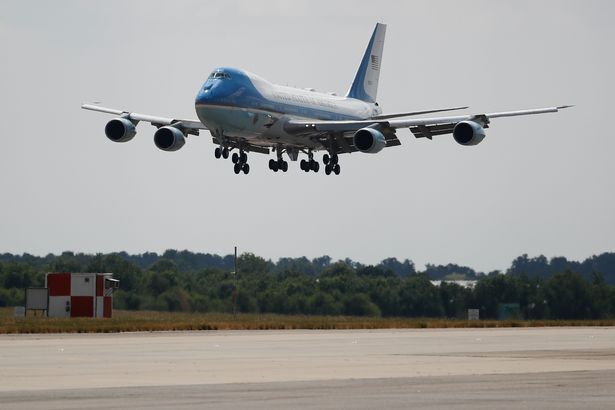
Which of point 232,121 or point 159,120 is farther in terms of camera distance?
point 159,120

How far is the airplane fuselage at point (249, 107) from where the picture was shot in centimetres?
7794

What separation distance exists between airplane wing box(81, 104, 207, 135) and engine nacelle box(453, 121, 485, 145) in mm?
15834

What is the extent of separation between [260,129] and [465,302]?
150 feet

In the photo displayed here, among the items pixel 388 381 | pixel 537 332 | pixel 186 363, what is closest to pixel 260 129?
pixel 537 332

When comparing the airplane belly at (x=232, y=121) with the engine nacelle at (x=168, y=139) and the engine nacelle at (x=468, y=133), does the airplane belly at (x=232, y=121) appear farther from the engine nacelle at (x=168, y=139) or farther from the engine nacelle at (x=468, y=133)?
the engine nacelle at (x=468, y=133)

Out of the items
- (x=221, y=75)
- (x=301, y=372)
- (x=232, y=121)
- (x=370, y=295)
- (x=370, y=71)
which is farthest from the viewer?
(x=370, y=295)

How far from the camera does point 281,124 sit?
271 ft

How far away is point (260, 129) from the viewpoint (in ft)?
265

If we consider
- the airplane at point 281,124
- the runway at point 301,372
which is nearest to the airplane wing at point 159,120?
the airplane at point 281,124

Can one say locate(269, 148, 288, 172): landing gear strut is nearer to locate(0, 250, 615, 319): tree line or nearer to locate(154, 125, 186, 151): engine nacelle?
locate(154, 125, 186, 151): engine nacelle

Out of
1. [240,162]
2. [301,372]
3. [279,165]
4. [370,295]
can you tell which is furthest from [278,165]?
[301,372]

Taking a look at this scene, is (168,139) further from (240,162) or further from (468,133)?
(468,133)

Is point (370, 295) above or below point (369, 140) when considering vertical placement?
below

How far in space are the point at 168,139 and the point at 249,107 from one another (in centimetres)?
766
